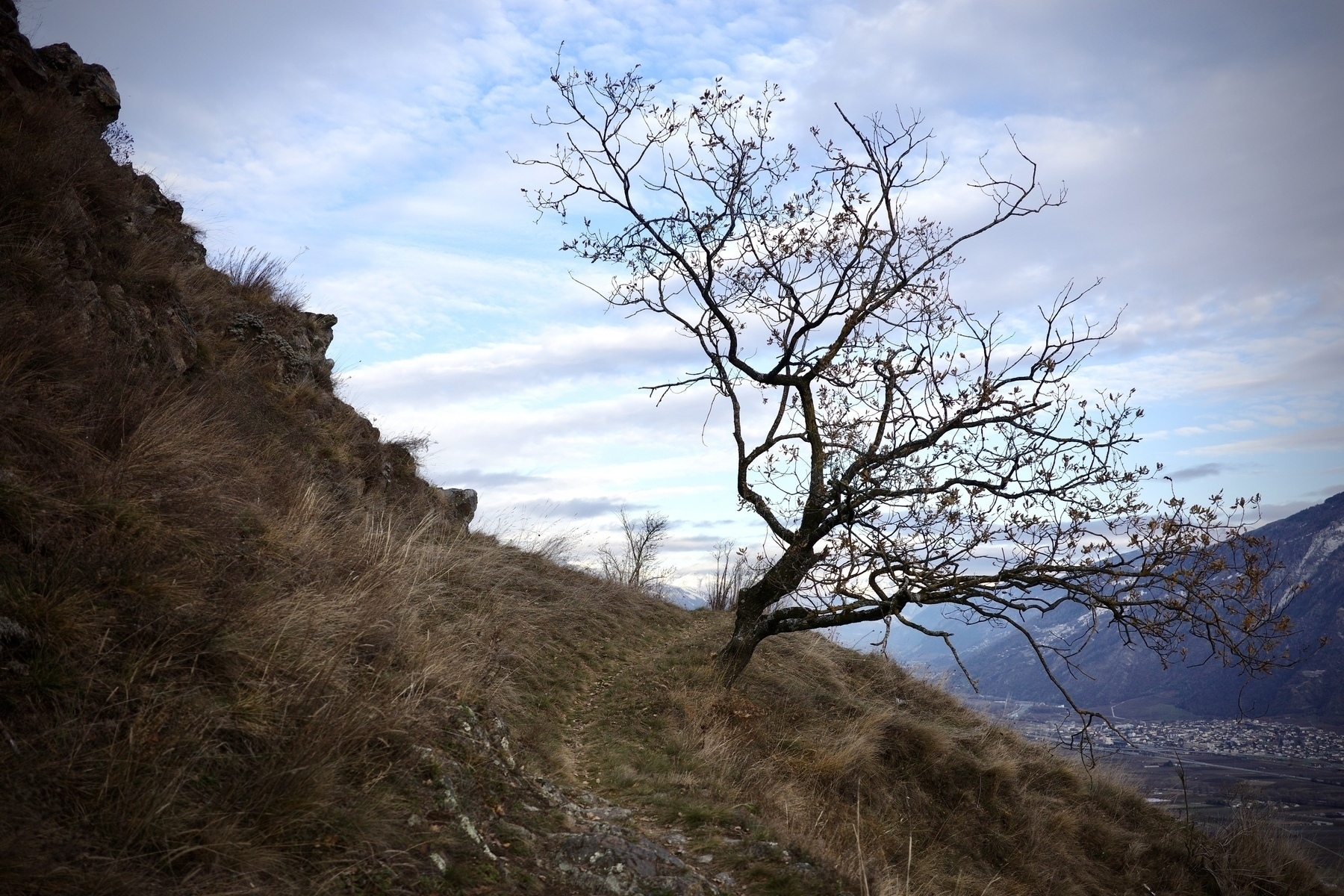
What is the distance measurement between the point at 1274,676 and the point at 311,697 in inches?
Answer: 1265

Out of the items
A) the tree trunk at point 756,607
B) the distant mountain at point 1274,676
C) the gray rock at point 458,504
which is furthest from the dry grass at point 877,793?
the distant mountain at point 1274,676

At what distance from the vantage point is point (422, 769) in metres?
4.14

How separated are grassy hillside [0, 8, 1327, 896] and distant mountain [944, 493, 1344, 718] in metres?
15.7

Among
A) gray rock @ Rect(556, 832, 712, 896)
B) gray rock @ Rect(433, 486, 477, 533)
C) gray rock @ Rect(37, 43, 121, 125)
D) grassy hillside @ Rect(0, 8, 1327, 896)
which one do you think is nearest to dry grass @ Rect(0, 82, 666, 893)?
grassy hillside @ Rect(0, 8, 1327, 896)

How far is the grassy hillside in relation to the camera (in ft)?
9.83

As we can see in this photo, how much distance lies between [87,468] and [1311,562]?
47875 mm

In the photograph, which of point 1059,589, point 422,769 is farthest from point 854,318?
point 422,769

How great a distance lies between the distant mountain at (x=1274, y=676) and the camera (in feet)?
106

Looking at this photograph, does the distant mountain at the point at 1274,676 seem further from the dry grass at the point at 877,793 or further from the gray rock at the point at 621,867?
the gray rock at the point at 621,867

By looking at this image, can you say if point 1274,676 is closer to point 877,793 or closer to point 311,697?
point 877,793

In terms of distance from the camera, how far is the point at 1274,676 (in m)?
24.9

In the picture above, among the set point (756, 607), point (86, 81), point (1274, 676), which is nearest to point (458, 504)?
point (756, 607)

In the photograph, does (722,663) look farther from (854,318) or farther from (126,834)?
(126,834)

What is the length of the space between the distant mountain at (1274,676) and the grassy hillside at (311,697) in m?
15.7
